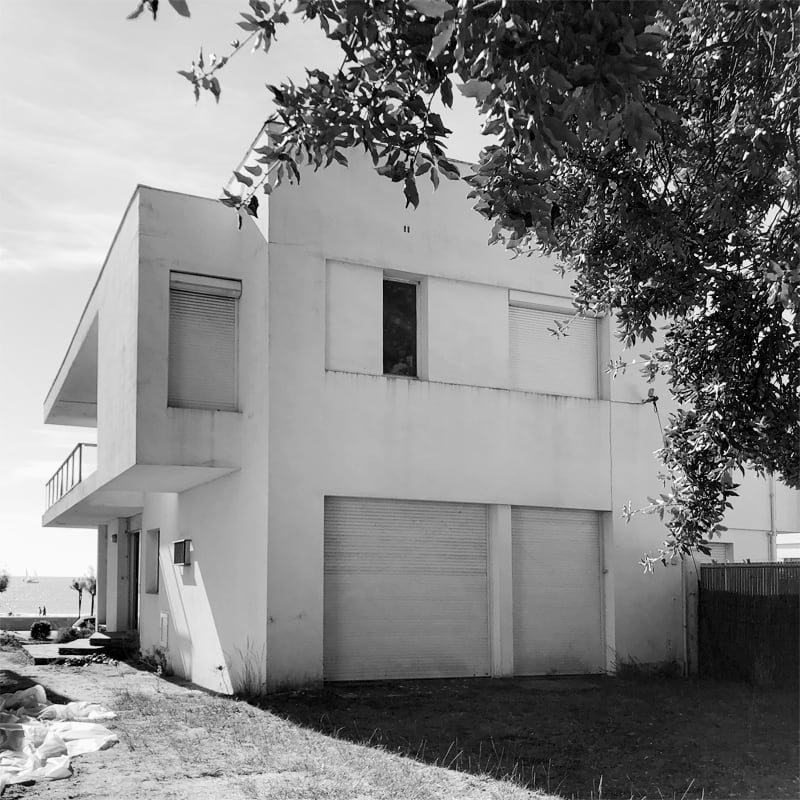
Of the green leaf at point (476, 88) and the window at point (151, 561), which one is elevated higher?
the green leaf at point (476, 88)

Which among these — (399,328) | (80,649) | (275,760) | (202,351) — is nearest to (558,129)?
(275,760)

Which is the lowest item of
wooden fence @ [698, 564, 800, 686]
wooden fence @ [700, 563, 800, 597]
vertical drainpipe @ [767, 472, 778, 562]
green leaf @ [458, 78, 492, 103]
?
wooden fence @ [698, 564, 800, 686]

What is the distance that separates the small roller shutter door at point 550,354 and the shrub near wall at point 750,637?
12.8 ft

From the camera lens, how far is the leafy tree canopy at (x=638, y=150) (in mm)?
4047

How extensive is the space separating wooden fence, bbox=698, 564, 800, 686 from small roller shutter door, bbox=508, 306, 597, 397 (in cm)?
363

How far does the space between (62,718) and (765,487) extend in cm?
1290

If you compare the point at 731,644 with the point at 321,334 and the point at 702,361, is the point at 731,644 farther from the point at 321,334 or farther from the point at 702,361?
the point at 702,361

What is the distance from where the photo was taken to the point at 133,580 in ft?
79.6

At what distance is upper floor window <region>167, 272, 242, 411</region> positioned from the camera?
1399 centimetres

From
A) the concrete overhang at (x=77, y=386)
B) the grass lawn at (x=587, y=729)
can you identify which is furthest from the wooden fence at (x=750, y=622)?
the concrete overhang at (x=77, y=386)

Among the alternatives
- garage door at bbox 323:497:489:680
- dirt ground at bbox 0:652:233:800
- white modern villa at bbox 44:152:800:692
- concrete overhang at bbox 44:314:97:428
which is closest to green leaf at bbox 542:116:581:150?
dirt ground at bbox 0:652:233:800

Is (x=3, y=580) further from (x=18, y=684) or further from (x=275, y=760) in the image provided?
(x=275, y=760)

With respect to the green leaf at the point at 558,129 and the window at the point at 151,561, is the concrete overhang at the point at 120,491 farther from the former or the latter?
the green leaf at the point at 558,129

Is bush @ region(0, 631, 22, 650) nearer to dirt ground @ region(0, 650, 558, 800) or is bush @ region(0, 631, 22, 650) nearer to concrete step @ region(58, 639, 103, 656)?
concrete step @ region(58, 639, 103, 656)
